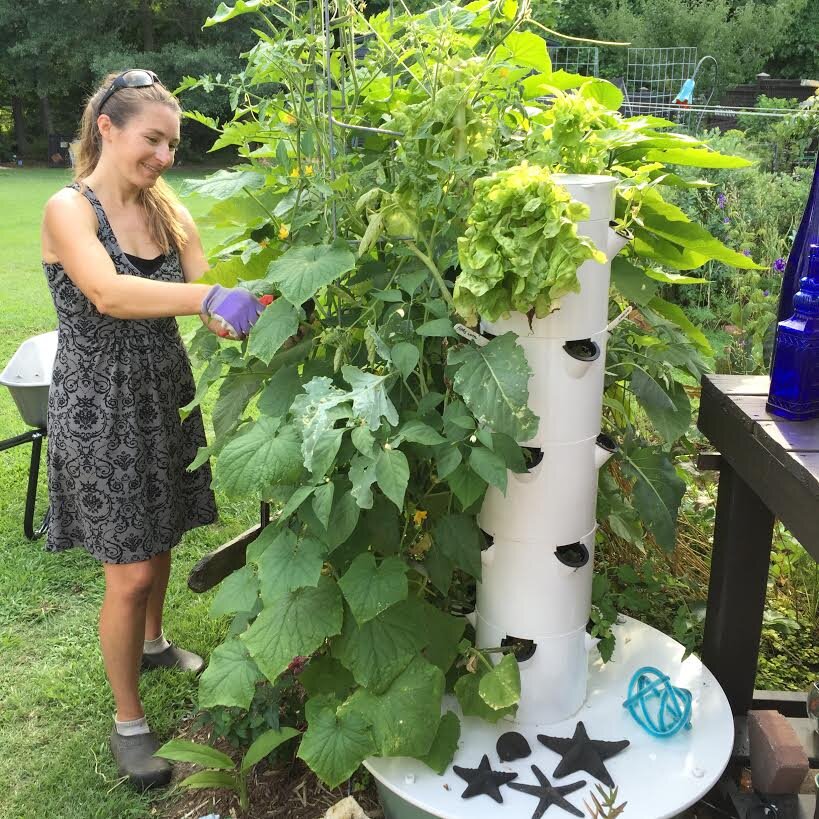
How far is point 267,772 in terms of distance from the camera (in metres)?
1.91

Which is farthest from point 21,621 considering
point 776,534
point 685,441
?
point 776,534

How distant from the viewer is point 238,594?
1.54 metres

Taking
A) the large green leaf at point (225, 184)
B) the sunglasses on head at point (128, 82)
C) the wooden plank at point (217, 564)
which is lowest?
the wooden plank at point (217, 564)

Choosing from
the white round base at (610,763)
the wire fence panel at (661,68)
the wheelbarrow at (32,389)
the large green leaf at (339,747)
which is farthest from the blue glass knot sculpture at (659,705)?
the wire fence panel at (661,68)

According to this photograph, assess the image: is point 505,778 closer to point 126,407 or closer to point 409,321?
point 409,321

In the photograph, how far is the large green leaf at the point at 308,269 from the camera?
49.8 inches

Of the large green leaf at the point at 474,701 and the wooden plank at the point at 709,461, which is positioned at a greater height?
the wooden plank at the point at 709,461

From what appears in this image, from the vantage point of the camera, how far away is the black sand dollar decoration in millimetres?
1457

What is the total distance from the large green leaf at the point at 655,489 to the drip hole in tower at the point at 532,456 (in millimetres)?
290

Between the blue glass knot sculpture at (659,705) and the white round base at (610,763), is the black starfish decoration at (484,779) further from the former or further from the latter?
the blue glass knot sculpture at (659,705)

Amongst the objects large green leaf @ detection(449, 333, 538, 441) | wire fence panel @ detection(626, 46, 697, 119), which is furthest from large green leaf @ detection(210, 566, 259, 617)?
wire fence panel @ detection(626, 46, 697, 119)

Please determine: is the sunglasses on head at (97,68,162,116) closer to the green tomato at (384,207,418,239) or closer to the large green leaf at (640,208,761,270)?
the green tomato at (384,207,418,239)

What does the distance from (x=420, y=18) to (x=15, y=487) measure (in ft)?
9.15

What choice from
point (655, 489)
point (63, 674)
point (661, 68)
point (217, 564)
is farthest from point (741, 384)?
point (661, 68)
